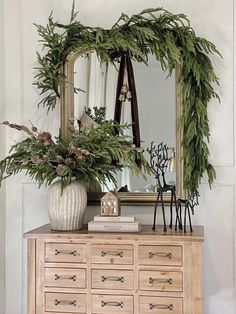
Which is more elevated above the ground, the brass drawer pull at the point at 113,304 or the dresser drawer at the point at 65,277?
the dresser drawer at the point at 65,277

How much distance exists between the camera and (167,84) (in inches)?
115

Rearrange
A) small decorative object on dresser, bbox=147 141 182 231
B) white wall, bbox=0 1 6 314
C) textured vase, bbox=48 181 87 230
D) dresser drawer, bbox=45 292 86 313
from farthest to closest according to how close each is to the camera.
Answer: white wall, bbox=0 1 6 314, small decorative object on dresser, bbox=147 141 182 231, textured vase, bbox=48 181 87 230, dresser drawer, bbox=45 292 86 313

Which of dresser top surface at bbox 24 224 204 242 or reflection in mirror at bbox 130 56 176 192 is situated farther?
reflection in mirror at bbox 130 56 176 192

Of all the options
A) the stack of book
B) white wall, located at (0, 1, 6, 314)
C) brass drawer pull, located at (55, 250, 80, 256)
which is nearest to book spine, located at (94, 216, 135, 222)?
the stack of book

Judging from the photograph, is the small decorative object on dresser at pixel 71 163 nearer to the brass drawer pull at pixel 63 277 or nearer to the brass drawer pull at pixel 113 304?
the brass drawer pull at pixel 63 277

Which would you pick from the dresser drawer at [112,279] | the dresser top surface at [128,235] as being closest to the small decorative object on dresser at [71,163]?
the dresser top surface at [128,235]

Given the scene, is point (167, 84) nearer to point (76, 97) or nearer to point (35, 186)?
point (76, 97)

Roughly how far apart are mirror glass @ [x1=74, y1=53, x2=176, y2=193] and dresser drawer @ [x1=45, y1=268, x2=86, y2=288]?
634 millimetres

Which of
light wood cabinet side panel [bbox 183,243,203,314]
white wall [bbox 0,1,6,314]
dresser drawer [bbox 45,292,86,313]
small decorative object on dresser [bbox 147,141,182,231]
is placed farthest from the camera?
white wall [bbox 0,1,6,314]

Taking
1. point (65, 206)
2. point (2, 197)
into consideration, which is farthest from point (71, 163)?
point (2, 197)

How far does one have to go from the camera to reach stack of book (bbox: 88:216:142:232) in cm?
257

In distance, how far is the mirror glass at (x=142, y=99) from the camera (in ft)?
9.59

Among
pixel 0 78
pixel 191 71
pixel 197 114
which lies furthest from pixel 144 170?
pixel 0 78

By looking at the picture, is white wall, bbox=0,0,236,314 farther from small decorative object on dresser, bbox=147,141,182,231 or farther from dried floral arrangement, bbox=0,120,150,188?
dried floral arrangement, bbox=0,120,150,188
